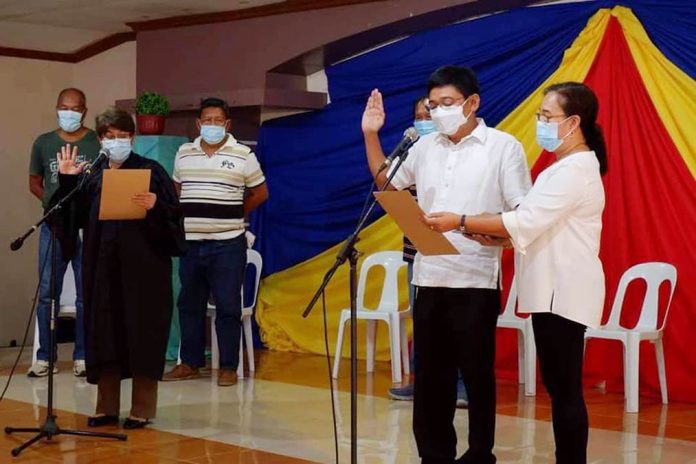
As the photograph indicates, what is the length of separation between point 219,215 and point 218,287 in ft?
1.39

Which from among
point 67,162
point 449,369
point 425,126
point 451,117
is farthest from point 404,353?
point 451,117

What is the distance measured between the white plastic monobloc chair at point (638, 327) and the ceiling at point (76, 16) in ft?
10.3

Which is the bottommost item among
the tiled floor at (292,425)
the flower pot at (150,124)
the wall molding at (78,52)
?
the tiled floor at (292,425)

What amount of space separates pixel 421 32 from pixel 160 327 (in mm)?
3227

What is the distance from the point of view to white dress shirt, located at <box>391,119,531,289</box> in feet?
13.1

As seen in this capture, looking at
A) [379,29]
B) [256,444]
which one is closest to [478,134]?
[256,444]

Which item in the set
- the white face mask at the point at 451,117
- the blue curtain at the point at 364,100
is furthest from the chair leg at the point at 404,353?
the white face mask at the point at 451,117

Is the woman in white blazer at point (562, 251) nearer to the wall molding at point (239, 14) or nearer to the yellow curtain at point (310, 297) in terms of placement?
the yellow curtain at point (310, 297)

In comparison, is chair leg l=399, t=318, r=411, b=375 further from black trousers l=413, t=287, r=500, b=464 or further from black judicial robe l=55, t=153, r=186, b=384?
black trousers l=413, t=287, r=500, b=464

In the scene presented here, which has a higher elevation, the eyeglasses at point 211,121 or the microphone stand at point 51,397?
the eyeglasses at point 211,121

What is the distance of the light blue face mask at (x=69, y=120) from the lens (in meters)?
6.66

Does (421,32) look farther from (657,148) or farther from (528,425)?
(528,425)

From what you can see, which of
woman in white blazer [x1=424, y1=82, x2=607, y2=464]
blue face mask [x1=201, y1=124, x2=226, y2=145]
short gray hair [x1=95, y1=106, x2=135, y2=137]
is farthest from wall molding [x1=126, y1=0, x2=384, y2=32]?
woman in white blazer [x1=424, y1=82, x2=607, y2=464]

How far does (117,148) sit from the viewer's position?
5.22m
